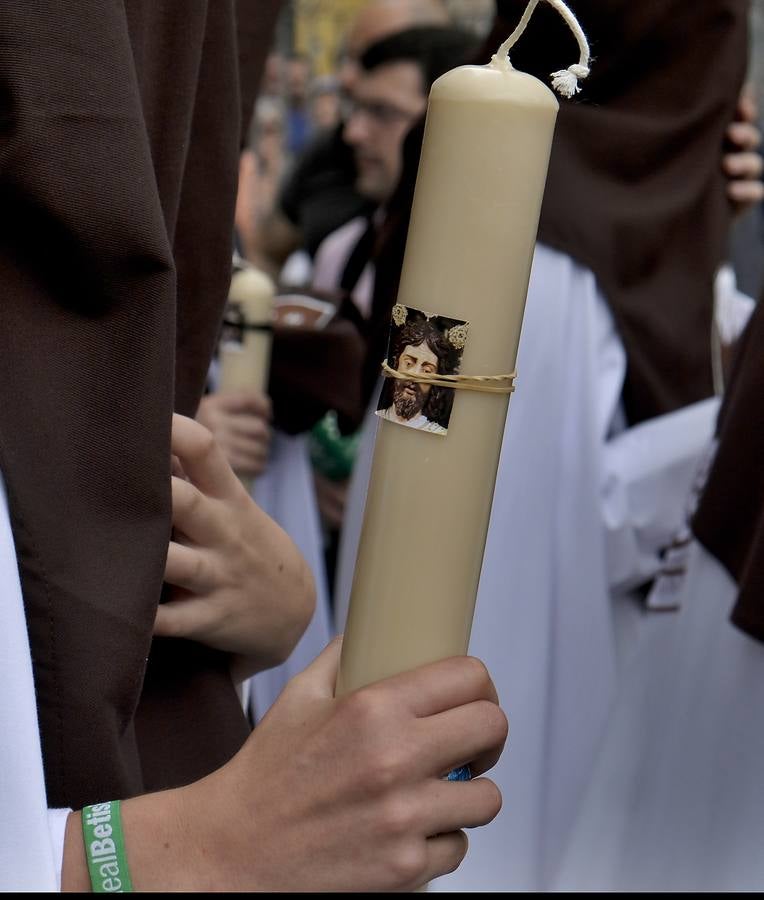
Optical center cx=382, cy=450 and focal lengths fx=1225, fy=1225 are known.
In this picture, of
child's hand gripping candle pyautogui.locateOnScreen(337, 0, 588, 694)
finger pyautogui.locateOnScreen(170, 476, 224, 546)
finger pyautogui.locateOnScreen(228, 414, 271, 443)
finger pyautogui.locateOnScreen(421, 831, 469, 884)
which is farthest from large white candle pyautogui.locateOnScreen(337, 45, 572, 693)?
finger pyautogui.locateOnScreen(228, 414, 271, 443)

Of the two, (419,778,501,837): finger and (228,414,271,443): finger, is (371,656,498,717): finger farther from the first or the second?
(228,414,271,443): finger

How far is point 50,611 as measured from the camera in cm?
78

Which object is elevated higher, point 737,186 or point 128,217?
point 128,217

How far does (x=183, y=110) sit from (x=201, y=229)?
126 millimetres

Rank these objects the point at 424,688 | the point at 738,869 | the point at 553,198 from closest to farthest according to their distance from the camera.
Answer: the point at 424,688 → the point at 738,869 → the point at 553,198

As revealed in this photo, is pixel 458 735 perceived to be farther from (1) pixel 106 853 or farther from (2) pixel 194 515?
Answer: (2) pixel 194 515

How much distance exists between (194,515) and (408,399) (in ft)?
1.06

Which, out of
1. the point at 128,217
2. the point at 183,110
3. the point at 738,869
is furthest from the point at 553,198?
the point at 128,217

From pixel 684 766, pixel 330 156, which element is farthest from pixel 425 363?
pixel 330 156

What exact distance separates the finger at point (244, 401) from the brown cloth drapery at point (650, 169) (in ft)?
2.07

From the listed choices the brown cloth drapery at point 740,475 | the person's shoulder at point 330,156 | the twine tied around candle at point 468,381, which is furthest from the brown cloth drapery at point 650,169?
the person's shoulder at point 330,156

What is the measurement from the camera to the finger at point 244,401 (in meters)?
1.97

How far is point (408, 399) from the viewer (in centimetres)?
72

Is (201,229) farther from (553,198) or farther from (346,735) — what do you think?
(553,198)
